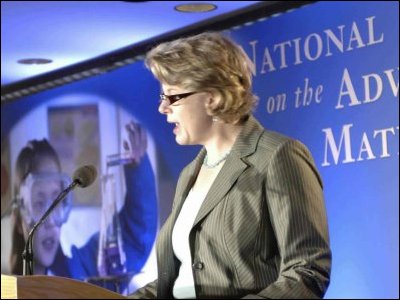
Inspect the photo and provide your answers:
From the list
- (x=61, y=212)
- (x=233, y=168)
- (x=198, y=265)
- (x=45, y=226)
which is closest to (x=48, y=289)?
(x=198, y=265)

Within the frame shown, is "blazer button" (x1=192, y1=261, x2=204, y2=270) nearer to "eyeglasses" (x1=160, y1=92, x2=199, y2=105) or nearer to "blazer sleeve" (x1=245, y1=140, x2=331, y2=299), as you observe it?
"blazer sleeve" (x1=245, y1=140, x2=331, y2=299)

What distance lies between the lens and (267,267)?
2088 mm

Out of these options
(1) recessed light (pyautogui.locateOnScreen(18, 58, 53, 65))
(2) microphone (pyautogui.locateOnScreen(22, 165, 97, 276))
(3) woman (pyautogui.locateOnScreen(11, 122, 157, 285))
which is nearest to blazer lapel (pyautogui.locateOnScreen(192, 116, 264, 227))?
(2) microphone (pyautogui.locateOnScreen(22, 165, 97, 276))

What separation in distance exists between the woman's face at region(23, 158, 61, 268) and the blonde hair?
6.04 meters

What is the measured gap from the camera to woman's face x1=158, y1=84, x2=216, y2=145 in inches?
87.4

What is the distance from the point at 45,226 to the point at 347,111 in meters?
3.56

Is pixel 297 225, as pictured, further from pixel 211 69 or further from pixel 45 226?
pixel 45 226

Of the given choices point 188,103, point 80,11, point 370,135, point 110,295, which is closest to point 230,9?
point 80,11

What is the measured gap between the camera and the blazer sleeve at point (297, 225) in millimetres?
1951

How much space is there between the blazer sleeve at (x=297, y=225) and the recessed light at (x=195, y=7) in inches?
175

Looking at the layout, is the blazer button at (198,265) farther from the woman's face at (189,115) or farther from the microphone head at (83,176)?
the microphone head at (83,176)

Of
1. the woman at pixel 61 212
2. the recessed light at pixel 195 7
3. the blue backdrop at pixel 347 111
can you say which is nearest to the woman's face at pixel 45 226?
the woman at pixel 61 212

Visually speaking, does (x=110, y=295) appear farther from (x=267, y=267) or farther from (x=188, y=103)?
(x=188, y=103)

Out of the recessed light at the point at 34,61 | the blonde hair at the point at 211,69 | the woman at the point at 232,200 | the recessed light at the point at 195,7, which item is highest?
Result: the recessed light at the point at 34,61
